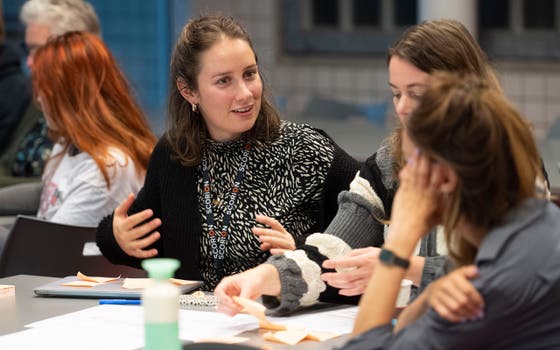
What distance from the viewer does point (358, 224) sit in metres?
2.68

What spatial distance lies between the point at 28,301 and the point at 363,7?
18.8 ft

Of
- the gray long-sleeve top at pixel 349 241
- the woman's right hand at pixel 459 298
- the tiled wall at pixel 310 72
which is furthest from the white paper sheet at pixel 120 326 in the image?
the tiled wall at pixel 310 72

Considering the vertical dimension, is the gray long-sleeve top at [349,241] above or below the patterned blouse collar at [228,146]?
below

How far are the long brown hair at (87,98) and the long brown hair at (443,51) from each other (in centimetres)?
143

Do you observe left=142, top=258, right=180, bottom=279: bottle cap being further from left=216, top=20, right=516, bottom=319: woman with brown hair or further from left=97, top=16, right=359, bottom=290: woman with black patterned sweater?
left=97, top=16, right=359, bottom=290: woman with black patterned sweater

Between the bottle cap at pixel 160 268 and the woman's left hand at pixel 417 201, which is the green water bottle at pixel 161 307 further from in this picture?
the woman's left hand at pixel 417 201

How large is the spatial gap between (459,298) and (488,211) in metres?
0.15

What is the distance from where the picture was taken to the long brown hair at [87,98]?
146 inches

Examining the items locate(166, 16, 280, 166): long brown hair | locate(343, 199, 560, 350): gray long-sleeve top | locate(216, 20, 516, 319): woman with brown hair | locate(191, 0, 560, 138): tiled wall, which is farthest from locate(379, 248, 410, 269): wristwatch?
locate(191, 0, 560, 138): tiled wall

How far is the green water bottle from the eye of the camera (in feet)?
5.58

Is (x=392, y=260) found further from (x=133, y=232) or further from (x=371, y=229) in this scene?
(x=133, y=232)

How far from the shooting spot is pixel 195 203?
2.99 m

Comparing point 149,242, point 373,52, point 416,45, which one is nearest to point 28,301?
point 149,242

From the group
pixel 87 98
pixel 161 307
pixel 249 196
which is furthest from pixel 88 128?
pixel 161 307
